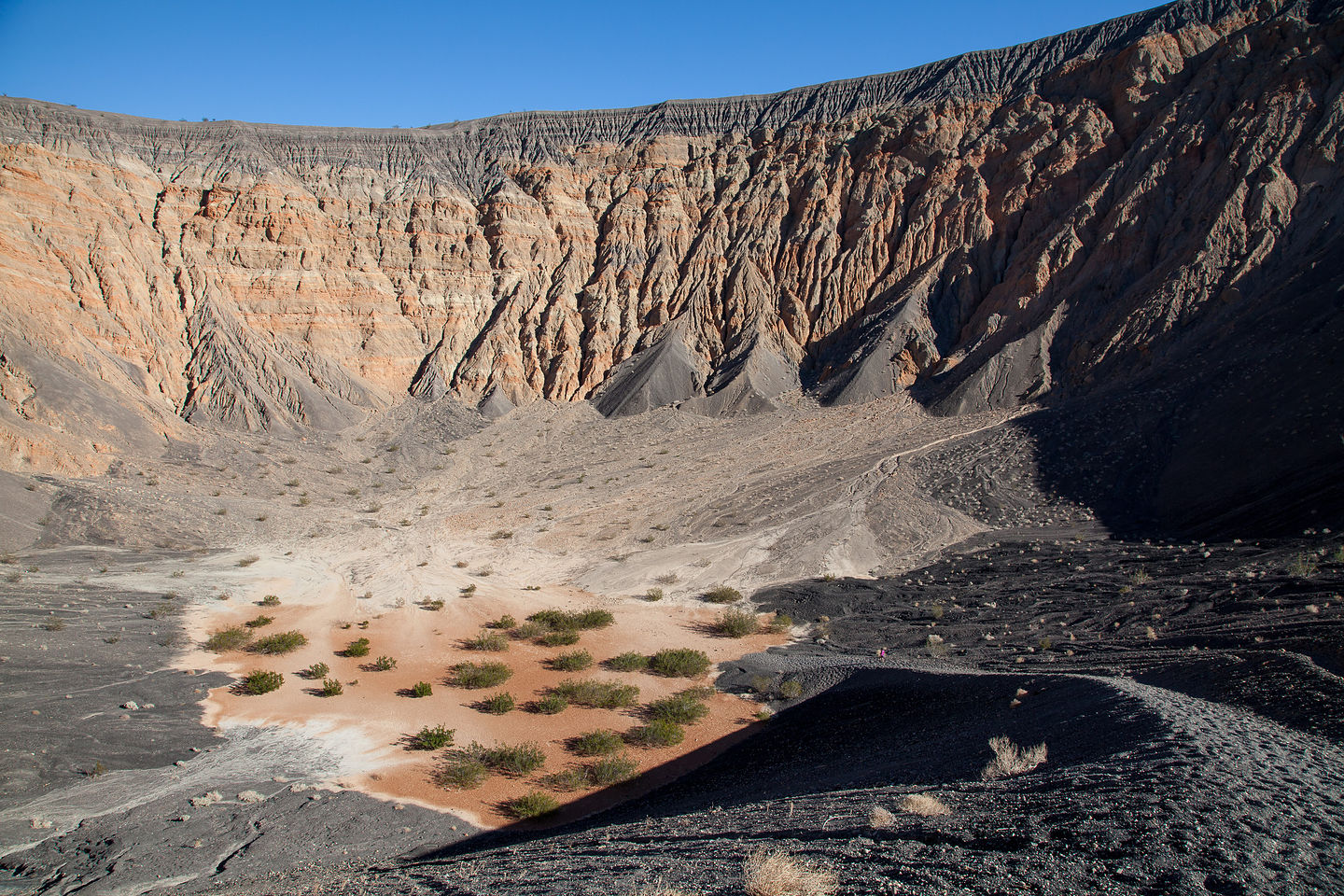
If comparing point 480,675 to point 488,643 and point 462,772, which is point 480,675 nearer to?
point 488,643

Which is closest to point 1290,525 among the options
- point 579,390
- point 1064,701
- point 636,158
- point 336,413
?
point 1064,701

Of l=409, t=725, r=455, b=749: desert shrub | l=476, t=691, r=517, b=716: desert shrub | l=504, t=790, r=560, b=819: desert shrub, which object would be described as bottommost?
l=504, t=790, r=560, b=819: desert shrub

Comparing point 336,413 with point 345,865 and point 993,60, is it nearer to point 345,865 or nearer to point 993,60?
point 345,865

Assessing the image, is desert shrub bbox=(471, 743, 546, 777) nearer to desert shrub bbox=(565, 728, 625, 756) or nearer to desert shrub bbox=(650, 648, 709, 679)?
desert shrub bbox=(565, 728, 625, 756)

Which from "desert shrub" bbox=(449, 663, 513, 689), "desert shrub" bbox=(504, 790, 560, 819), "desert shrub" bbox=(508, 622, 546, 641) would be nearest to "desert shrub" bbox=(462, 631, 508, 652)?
"desert shrub" bbox=(508, 622, 546, 641)

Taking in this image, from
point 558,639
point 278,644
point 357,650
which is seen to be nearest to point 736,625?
point 558,639

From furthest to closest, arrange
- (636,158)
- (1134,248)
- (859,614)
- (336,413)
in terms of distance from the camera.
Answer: (636,158) < (336,413) < (1134,248) < (859,614)
